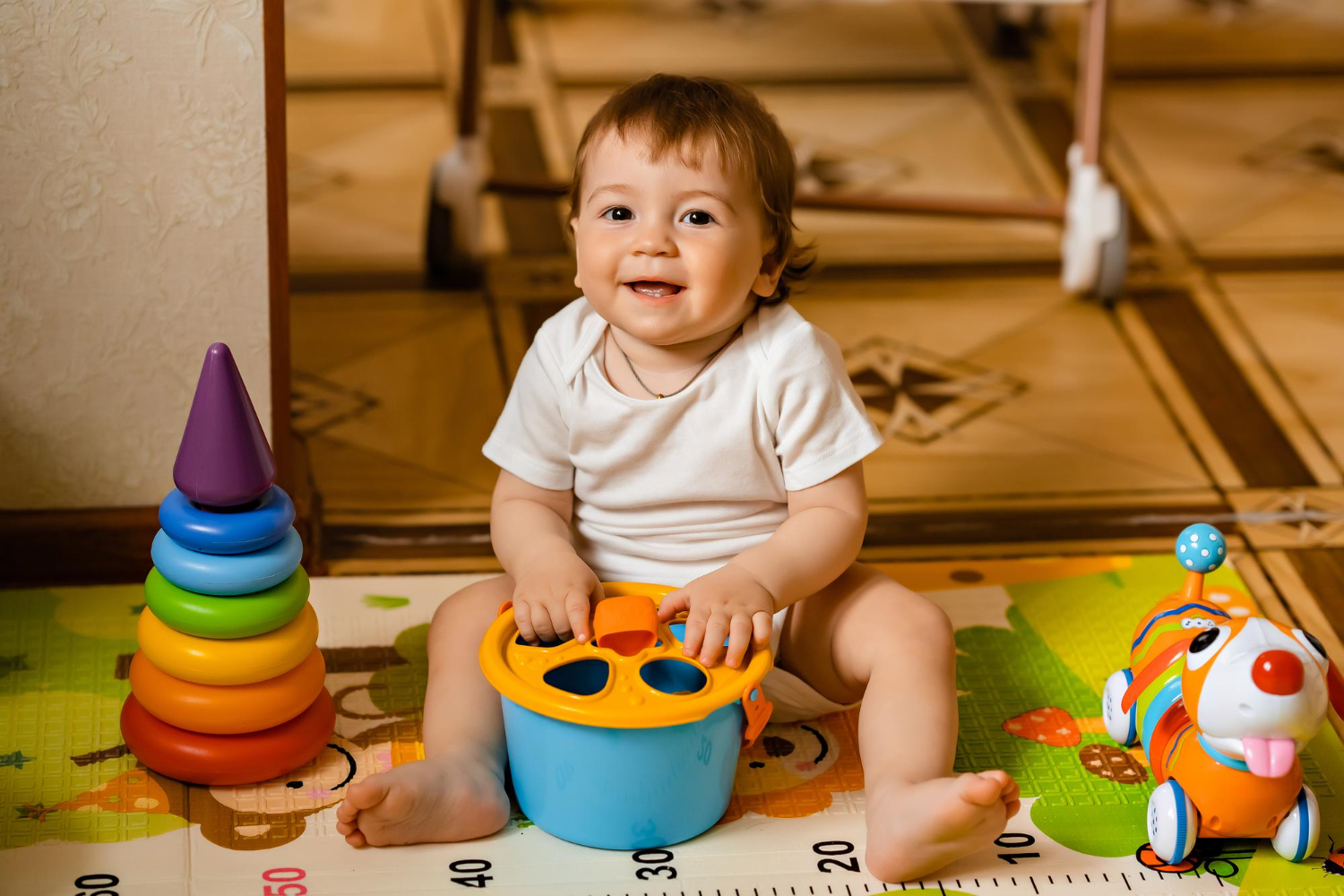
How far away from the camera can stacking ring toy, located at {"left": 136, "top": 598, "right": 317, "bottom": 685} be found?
0.93 m

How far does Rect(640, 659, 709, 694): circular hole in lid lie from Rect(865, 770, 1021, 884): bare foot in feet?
0.40

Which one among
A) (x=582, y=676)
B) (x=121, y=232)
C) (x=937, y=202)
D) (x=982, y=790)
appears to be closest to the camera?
(x=982, y=790)

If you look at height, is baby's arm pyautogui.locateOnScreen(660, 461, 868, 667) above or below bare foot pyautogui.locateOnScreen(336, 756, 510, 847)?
above

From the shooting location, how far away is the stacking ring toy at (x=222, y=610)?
93 cm

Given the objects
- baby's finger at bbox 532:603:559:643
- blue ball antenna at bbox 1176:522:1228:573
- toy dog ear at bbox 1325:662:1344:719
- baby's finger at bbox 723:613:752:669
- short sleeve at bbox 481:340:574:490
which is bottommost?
toy dog ear at bbox 1325:662:1344:719

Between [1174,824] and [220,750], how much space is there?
55 cm

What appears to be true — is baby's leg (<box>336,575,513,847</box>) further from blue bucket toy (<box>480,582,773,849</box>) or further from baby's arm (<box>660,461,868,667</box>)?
baby's arm (<box>660,461,868,667</box>)

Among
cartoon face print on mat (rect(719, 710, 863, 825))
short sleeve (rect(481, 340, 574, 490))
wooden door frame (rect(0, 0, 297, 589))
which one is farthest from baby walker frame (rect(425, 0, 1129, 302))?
cartoon face print on mat (rect(719, 710, 863, 825))

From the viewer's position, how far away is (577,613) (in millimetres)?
953

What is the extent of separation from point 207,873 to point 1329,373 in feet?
3.76

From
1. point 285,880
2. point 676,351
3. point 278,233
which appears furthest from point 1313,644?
point 278,233

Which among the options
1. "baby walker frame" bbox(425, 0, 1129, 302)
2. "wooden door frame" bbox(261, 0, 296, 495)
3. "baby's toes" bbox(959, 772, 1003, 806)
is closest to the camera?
"baby's toes" bbox(959, 772, 1003, 806)

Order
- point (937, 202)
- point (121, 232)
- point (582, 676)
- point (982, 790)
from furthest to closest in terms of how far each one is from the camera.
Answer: point (937, 202), point (121, 232), point (582, 676), point (982, 790)

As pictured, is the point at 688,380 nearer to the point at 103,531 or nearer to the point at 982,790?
the point at 982,790
